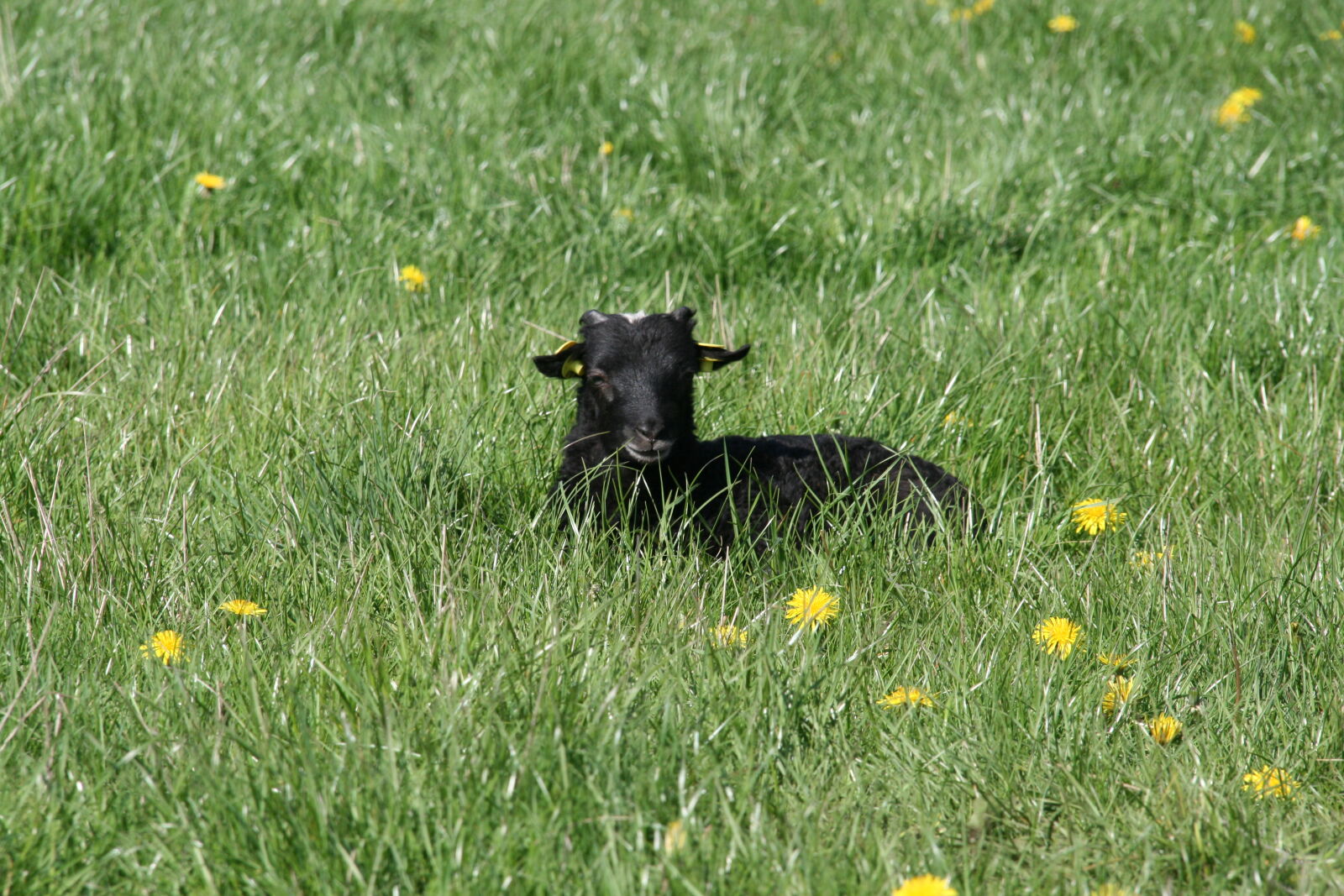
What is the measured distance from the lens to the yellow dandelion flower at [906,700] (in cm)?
271

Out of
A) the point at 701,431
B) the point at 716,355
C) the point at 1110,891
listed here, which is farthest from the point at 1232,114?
the point at 1110,891

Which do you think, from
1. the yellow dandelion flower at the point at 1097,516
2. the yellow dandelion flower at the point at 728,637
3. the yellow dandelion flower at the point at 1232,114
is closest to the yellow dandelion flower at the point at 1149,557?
the yellow dandelion flower at the point at 1097,516

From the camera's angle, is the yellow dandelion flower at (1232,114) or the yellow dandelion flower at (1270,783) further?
the yellow dandelion flower at (1232,114)

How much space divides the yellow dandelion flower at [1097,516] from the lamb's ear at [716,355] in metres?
1.10

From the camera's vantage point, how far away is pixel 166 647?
272 centimetres

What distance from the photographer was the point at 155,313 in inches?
188

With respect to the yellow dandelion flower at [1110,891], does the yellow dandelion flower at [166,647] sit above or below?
above

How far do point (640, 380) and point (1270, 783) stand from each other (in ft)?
6.49

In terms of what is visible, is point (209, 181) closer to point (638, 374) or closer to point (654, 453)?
point (638, 374)

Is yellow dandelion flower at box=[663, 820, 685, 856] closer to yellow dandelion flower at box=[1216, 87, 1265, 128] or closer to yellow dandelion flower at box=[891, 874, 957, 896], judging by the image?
yellow dandelion flower at box=[891, 874, 957, 896]

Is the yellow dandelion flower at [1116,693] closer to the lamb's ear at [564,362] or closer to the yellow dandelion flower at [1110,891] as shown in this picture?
the yellow dandelion flower at [1110,891]

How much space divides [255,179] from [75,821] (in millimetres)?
3986

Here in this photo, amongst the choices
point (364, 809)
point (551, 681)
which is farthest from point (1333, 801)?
point (364, 809)

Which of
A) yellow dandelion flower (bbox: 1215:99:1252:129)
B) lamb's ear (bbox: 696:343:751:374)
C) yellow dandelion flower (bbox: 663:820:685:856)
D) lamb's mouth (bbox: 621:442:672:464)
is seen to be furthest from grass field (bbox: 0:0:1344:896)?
lamb's ear (bbox: 696:343:751:374)
